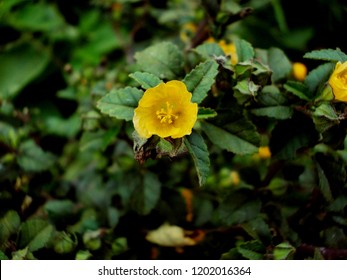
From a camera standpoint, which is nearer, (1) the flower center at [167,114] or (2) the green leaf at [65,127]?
(1) the flower center at [167,114]

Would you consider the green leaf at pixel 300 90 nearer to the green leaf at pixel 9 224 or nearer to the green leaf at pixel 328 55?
the green leaf at pixel 328 55

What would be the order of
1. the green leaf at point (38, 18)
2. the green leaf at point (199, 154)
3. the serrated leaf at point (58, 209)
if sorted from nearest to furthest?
the green leaf at point (199, 154) → the serrated leaf at point (58, 209) → the green leaf at point (38, 18)

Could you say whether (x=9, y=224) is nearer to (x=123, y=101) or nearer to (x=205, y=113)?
(x=123, y=101)

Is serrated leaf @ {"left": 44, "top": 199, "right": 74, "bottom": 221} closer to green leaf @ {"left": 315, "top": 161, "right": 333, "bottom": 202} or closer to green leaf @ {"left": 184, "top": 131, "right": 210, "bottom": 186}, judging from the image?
green leaf @ {"left": 184, "top": 131, "right": 210, "bottom": 186}

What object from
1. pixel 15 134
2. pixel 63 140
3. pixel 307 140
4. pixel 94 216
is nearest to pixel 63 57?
pixel 63 140

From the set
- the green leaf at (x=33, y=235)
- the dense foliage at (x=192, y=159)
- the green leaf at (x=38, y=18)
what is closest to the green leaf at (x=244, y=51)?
the dense foliage at (x=192, y=159)

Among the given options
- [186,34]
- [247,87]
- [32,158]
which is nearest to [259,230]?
[247,87]

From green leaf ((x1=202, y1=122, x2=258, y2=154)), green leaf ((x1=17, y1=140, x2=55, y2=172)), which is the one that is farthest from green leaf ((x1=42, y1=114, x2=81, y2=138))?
green leaf ((x1=202, y1=122, x2=258, y2=154))
